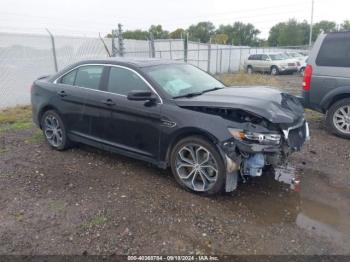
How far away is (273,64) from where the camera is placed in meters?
24.6

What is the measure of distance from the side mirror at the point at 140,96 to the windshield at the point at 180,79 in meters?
0.23

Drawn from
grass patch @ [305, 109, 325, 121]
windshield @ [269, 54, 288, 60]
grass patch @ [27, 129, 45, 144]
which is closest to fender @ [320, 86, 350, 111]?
grass patch @ [305, 109, 325, 121]

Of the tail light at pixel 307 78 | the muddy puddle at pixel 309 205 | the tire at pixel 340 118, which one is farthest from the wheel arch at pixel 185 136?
the tire at pixel 340 118

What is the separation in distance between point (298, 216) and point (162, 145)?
1846mm

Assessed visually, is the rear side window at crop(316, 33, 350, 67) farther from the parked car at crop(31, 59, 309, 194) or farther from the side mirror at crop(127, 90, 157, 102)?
the side mirror at crop(127, 90, 157, 102)

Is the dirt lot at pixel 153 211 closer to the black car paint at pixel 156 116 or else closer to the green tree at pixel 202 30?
the black car paint at pixel 156 116

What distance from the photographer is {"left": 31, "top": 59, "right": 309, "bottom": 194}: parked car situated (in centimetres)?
389

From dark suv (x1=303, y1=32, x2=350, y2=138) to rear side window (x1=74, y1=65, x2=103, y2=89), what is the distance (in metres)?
4.21

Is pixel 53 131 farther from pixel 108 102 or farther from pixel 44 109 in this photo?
pixel 108 102

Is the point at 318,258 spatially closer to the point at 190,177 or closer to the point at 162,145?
the point at 190,177

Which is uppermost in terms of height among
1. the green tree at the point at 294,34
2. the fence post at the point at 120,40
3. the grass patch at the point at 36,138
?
the green tree at the point at 294,34

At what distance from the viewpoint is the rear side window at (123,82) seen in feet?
15.1

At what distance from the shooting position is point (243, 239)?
3.32 m

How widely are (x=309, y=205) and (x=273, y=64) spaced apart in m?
22.2
